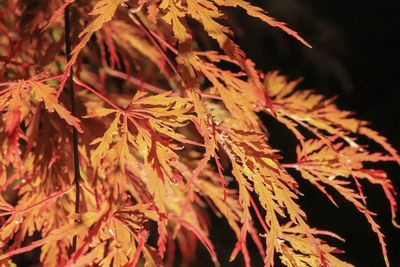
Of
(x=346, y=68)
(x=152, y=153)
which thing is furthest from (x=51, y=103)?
(x=346, y=68)

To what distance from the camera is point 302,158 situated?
2.94ft

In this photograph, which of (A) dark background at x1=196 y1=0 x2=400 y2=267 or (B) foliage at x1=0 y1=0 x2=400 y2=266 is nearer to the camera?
(B) foliage at x1=0 y1=0 x2=400 y2=266

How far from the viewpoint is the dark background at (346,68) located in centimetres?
245

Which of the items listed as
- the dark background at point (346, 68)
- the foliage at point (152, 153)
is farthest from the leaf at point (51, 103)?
the dark background at point (346, 68)

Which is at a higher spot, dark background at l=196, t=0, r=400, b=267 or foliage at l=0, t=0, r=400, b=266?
foliage at l=0, t=0, r=400, b=266

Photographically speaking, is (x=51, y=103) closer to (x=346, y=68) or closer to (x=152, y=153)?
(x=152, y=153)

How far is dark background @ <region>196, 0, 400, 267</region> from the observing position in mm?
2451

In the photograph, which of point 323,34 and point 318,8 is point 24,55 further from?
point 318,8

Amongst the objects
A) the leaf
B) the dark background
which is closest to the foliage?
the leaf

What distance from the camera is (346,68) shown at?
3199 mm

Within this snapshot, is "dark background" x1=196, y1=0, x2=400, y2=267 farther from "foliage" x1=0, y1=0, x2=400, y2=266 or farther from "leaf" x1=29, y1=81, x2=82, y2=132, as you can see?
"leaf" x1=29, y1=81, x2=82, y2=132

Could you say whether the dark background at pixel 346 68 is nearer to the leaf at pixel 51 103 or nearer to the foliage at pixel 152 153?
the foliage at pixel 152 153

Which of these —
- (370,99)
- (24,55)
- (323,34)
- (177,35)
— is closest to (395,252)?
(370,99)

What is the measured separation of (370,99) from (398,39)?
0.40 metres
